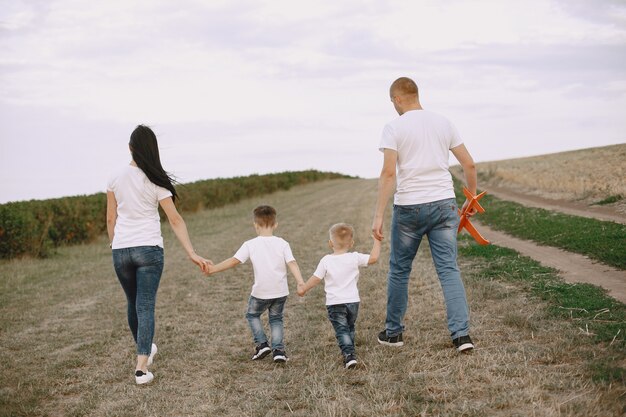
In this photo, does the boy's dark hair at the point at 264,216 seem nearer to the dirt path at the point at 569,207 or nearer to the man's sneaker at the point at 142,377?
the man's sneaker at the point at 142,377

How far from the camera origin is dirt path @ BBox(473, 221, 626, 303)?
8532 millimetres

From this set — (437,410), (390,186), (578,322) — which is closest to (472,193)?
(390,186)

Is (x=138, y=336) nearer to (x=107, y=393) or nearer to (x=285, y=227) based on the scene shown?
(x=107, y=393)

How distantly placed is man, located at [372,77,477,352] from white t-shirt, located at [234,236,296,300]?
3.11 ft

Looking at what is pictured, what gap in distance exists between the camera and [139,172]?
5516 mm

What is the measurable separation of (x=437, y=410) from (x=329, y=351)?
201cm

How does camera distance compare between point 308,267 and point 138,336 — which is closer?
point 138,336

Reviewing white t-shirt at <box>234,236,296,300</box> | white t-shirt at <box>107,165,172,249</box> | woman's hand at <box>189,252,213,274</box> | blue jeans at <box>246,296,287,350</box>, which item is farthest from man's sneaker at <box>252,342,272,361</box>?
white t-shirt at <box>107,165,172,249</box>

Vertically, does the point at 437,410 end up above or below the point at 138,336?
below

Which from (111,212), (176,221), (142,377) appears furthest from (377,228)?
(142,377)

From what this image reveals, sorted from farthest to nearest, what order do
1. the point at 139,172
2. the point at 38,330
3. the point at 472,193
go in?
the point at 38,330
the point at 472,193
the point at 139,172

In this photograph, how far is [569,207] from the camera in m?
20.3

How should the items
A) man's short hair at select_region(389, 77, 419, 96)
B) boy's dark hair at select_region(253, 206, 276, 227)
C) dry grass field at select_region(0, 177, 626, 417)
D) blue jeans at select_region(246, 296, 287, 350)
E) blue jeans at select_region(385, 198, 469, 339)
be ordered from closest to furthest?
dry grass field at select_region(0, 177, 626, 417)
blue jeans at select_region(385, 198, 469, 339)
man's short hair at select_region(389, 77, 419, 96)
boy's dark hair at select_region(253, 206, 276, 227)
blue jeans at select_region(246, 296, 287, 350)

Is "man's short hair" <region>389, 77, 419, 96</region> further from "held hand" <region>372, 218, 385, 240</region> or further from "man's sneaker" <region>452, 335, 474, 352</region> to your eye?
"man's sneaker" <region>452, 335, 474, 352</region>
